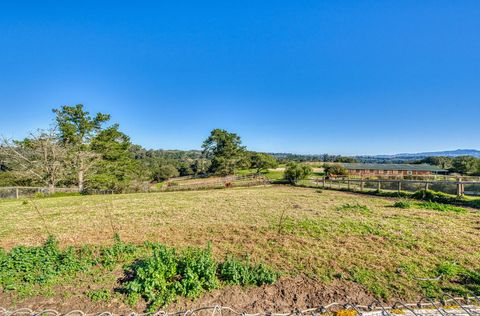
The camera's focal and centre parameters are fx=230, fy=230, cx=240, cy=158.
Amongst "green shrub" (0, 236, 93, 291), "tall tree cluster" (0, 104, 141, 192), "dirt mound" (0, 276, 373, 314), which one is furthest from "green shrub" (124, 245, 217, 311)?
"tall tree cluster" (0, 104, 141, 192)

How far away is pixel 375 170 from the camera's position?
53.6m

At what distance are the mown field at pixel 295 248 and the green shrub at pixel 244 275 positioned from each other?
0.10 metres

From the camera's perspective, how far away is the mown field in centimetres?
308

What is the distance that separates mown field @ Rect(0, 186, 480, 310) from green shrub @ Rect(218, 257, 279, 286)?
103 mm

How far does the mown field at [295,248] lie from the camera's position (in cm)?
308

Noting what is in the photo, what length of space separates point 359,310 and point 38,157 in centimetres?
2598

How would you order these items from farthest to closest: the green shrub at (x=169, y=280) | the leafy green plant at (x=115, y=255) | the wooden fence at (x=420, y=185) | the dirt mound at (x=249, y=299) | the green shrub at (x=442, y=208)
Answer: the wooden fence at (x=420, y=185) → the green shrub at (x=442, y=208) → the leafy green plant at (x=115, y=255) → the green shrub at (x=169, y=280) → the dirt mound at (x=249, y=299)

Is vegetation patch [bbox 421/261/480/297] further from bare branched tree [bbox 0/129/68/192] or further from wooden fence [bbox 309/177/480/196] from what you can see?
bare branched tree [bbox 0/129/68/192]

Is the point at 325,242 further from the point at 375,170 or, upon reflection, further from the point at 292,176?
the point at 375,170

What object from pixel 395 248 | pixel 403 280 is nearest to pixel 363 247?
pixel 395 248

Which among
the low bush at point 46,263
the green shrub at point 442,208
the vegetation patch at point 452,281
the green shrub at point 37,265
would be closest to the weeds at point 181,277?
the low bush at point 46,263

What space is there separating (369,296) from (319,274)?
2.40 ft

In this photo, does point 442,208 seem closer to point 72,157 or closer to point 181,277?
point 181,277

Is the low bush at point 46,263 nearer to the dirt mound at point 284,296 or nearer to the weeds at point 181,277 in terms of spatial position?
the weeds at point 181,277
